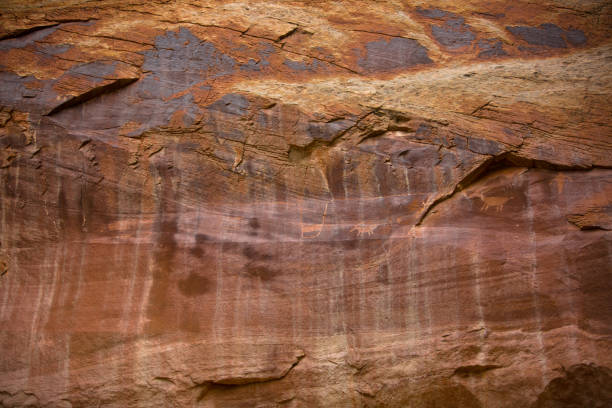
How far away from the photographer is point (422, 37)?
6359 millimetres

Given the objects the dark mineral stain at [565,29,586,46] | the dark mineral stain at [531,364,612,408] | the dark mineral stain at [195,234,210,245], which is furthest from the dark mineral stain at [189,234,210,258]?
the dark mineral stain at [565,29,586,46]

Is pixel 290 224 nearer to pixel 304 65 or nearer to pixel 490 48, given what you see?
pixel 304 65

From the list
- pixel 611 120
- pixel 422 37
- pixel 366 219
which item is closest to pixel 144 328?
pixel 366 219

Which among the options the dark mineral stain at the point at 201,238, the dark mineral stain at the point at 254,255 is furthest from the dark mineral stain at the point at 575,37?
the dark mineral stain at the point at 201,238

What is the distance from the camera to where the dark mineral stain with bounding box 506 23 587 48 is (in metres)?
6.35

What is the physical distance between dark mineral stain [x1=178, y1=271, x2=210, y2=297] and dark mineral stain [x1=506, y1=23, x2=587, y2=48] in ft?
15.9

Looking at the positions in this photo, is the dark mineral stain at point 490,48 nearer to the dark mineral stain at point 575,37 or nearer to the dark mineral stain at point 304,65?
the dark mineral stain at point 575,37

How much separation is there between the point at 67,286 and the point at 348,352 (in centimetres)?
299

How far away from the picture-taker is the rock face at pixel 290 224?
5.09 meters

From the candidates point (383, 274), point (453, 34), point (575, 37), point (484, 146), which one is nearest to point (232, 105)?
point (383, 274)

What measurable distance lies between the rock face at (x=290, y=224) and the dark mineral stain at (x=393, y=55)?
0.07m

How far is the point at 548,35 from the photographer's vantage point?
252 inches

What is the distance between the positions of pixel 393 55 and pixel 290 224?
8.21ft

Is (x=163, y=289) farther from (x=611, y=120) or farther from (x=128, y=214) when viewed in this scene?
(x=611, y=120)
